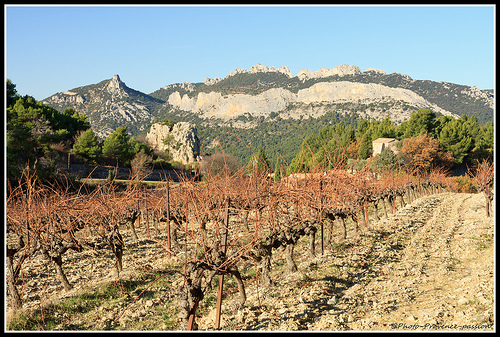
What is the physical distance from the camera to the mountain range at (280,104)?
324 feet

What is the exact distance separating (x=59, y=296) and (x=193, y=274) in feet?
17.1

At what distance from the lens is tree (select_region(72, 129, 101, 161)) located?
128 feet

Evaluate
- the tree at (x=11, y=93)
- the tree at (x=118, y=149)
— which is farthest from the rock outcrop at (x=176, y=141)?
the tree at (x=11, y=93)

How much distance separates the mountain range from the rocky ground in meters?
74.4

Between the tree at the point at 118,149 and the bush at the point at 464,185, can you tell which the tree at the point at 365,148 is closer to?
the bush at the point at 464,185

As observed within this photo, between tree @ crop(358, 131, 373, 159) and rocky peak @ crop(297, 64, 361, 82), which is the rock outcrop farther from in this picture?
rocky peak @ crop(297, 64, 361, 82)

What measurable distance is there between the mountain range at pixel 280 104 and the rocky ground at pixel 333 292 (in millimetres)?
74387

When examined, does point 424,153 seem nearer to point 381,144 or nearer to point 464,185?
point 464,185

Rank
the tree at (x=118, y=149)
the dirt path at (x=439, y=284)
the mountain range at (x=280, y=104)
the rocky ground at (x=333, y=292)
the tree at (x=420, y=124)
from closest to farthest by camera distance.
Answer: the dirt path at (x=439, y=284)
the rocky ground at (x=333, y=292)
the tree at (x=118, y=149)
the tree at (x=420, y=124)
the mountain range at (x=280, y=104)

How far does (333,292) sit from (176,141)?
216 ft

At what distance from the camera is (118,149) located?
42.3 meters

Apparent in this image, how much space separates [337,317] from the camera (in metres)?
5.83

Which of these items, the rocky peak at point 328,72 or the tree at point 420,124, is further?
the rocky peak at point 328,72

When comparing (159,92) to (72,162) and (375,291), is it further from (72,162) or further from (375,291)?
(375,291)
